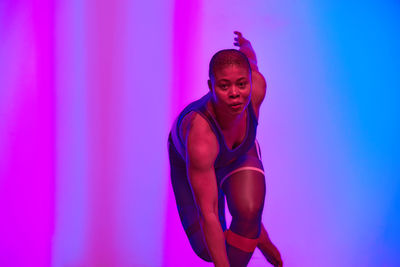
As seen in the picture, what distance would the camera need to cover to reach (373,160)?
369cm

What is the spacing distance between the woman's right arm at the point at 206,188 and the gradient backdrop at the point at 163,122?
129 centimetres

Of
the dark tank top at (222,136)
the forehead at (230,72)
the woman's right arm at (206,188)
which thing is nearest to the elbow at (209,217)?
the woman's right arm at (206,188)

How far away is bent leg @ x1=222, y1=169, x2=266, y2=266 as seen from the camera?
7.32 ft

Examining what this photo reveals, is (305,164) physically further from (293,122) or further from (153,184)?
(153,184)

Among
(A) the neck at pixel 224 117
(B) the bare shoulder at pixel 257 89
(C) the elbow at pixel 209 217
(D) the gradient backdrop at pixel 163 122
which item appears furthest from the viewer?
(D) the gradient backdrop at pixel 163 122

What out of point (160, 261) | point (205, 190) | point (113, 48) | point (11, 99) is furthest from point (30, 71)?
point (205, 190)

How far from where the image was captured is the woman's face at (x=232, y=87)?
2037 millimetres

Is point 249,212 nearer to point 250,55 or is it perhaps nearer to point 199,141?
point 199,141

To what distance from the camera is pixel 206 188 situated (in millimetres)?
2053

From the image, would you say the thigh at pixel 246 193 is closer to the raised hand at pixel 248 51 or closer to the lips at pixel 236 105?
the lips at pixel 236 105

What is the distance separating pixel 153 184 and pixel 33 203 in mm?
756

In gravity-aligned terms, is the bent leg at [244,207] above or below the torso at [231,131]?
below

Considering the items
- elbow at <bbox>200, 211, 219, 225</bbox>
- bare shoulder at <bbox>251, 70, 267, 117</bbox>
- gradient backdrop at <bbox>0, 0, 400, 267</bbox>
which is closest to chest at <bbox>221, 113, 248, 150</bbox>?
bare shoulder at <bbox>251, 70, 267, 117</bbox>

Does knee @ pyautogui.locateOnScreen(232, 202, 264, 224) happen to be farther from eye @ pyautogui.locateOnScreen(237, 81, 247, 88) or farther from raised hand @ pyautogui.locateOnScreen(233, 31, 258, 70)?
raised hand @ pyautogui.locateOnScreen(233, 31, 258, 70)
